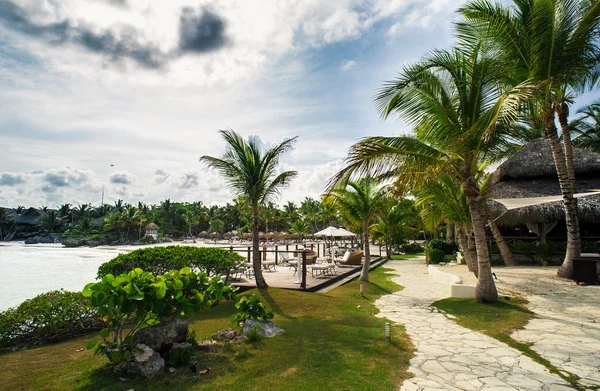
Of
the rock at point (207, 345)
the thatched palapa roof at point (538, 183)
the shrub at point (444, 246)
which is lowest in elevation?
the rock at point (207, 345)

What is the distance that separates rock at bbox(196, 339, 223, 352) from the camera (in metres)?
4.62

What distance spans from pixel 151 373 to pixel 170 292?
35.1 inches

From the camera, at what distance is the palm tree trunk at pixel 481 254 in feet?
24.8

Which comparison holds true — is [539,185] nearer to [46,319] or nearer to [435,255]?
[435,255]

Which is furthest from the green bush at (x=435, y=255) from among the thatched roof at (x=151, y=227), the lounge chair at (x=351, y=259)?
the thatched roof at (x=151, y=227)

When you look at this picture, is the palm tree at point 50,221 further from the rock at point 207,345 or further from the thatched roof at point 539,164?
the rock at point 207,345

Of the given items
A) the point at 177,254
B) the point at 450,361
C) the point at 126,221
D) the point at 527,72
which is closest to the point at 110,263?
the point at 177,254

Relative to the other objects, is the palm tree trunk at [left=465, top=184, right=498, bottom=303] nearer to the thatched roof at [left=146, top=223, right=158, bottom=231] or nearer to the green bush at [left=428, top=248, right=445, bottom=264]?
the green bush at [left=428, top=248, right=445, bottom=264]

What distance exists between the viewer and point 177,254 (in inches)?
311

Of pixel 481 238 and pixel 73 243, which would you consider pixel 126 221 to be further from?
pixel 481 238

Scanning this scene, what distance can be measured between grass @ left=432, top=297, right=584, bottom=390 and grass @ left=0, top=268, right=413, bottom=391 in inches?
59.2

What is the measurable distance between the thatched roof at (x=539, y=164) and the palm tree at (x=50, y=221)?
2906 inches

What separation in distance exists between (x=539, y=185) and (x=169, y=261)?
17.6m

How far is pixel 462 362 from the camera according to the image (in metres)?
4.38
